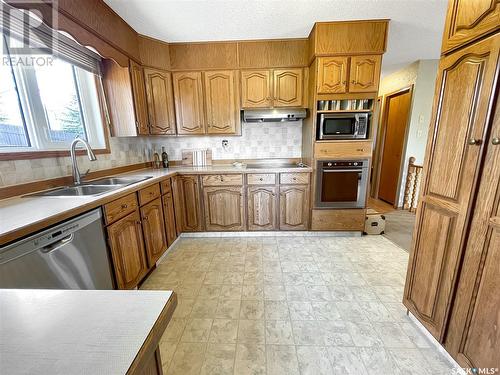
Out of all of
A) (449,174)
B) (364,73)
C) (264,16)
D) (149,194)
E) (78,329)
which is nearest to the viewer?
(78,329)

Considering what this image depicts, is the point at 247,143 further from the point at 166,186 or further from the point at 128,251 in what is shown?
the point at 128,251

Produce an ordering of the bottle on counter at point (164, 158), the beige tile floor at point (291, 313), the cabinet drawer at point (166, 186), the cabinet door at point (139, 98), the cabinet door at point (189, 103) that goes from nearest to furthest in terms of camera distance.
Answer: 1. the beige tile floor at point (291, 313)
2. the cabinet drawer at point (166, 186)
3. the cabinet door at point (139, 98)
4. the cabinet door at point (189, 103)
5. the bottle on counter at point (164, 158)

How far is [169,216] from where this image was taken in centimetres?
239

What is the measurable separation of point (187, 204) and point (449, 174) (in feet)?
8.06

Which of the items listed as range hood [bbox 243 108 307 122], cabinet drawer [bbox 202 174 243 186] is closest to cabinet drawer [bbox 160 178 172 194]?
cabinet drawer [bbox 202 174 243 186]

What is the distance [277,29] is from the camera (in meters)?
2.32

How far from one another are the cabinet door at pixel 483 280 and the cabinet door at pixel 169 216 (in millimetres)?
2349

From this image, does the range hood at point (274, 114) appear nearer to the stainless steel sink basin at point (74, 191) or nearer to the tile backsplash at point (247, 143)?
the tile backsplash at point (247, 143)

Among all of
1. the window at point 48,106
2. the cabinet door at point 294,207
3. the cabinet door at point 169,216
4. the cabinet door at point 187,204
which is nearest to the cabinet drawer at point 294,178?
the cabinet door at point 294,207

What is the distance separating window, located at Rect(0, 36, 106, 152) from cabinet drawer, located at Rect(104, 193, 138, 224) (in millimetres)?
746

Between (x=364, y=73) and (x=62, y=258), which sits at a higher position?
(x=364, y=73)

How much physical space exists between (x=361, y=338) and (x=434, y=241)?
74 centimetres

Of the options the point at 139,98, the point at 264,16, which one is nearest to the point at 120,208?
the point at 139,98

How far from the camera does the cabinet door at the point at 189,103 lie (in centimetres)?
270
